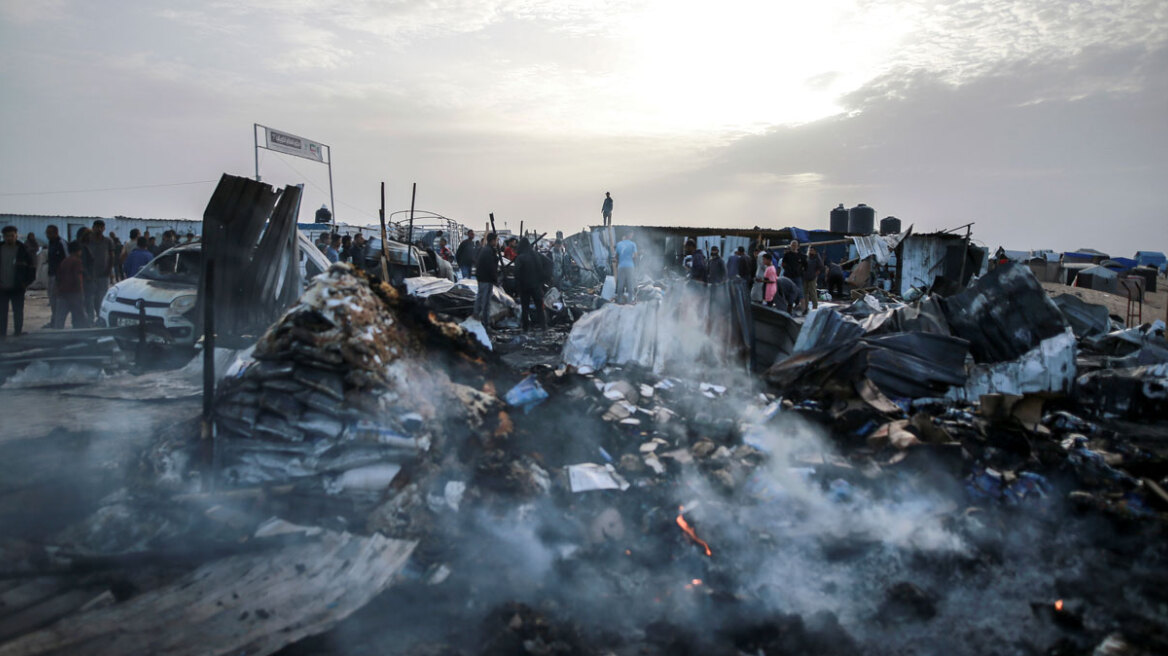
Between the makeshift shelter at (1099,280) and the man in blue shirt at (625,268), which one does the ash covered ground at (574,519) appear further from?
the makeshift shelter at (1099,280)

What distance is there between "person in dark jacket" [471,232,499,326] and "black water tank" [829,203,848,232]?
18.9 meters

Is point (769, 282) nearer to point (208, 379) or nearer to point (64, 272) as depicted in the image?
point (208, 379)

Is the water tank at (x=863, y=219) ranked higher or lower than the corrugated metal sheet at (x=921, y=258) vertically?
higher

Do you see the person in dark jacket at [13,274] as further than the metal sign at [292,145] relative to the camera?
No

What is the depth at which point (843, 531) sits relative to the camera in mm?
3775

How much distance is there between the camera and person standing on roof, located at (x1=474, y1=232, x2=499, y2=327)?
30.4 ft

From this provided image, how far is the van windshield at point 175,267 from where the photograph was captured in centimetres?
778

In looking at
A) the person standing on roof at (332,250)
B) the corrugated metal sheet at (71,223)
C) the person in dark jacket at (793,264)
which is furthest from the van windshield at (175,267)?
the corrugated metal sheet at (71,223)

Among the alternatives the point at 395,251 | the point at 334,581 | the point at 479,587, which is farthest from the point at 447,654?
the point at 395,251

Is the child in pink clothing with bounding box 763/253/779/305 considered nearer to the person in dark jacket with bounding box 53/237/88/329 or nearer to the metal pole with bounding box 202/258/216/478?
the metal pole with bounding box 202/258/216/478

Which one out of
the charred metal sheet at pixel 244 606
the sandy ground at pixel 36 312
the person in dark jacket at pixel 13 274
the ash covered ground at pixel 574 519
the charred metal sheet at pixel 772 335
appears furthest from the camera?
the sandy ground at pixel 36 312

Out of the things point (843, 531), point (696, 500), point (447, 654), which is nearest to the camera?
point (447, 654)

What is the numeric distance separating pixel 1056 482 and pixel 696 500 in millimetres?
2637

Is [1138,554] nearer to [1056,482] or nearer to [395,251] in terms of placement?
[1056,482]
